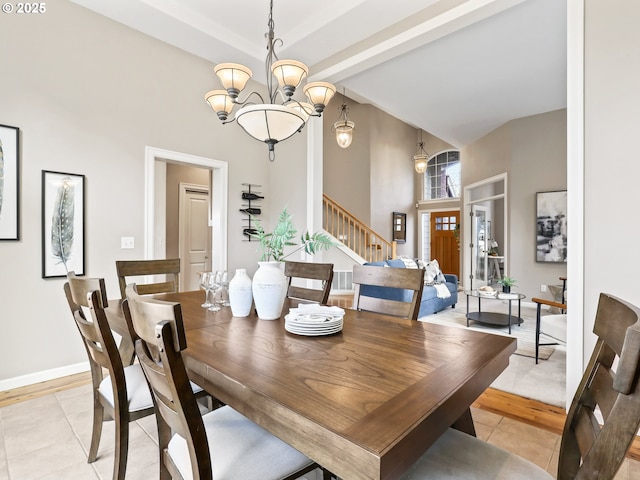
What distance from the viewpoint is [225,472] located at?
972 mm

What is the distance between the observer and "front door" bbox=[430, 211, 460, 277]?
9.19m

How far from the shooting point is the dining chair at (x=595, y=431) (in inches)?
23.7

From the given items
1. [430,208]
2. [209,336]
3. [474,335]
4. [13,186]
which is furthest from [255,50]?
[430,208]

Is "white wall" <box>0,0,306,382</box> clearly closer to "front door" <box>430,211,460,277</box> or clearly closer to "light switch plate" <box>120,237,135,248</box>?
"light switch plate" <box>120,237,135,248</box>

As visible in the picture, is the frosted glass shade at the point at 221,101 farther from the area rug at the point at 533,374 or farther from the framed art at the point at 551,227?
the framed art at the point at 551,227

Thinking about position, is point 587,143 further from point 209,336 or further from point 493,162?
point 493,162

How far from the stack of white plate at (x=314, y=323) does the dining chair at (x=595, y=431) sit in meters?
0.55

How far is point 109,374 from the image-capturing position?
4.91 ft

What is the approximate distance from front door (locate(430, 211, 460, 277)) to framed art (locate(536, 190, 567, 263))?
10.8 ft

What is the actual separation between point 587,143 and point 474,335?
166 centimetres

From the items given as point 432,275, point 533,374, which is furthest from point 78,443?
point 432,275

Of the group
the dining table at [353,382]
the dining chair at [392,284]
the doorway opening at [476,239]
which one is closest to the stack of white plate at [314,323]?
the dining table at [353,382]

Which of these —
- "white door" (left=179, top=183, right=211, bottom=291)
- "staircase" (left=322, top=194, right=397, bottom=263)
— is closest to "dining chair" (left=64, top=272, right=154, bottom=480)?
"white door" (left=179, top=183, right=211, bottom=291)

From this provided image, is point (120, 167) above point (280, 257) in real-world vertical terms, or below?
above
